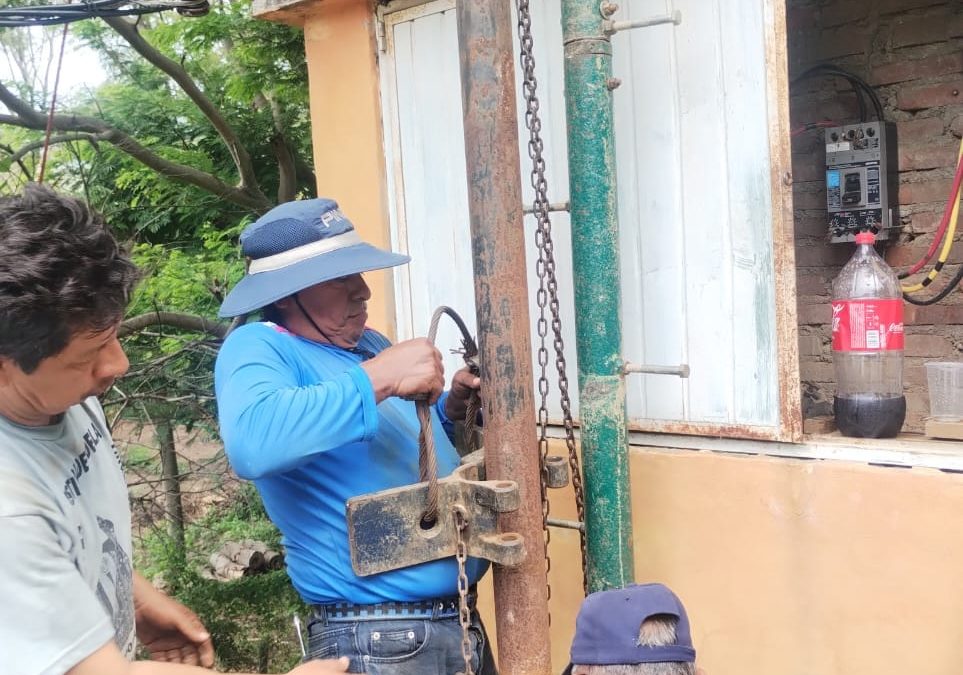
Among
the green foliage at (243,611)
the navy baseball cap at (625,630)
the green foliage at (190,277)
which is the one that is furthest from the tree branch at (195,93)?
the navy baseball cap at (625,630)

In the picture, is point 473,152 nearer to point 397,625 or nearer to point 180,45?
point 397,625

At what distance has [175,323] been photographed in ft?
17.9

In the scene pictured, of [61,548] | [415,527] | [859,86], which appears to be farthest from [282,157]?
[61,548]

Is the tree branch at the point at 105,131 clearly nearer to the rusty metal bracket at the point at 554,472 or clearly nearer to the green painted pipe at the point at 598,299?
the green painted pipe at the point at 598,299

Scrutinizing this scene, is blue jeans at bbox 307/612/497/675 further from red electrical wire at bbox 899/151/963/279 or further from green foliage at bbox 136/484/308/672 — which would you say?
green foliage at bbox 136/484/308/672

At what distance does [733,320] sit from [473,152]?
1.12 meters

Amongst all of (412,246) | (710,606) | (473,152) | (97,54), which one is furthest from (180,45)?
(710,606)

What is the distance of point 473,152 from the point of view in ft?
6.66

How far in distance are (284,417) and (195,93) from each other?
4605 mm

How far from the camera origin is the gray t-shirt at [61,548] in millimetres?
1295

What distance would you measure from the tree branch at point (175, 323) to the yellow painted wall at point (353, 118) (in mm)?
2060

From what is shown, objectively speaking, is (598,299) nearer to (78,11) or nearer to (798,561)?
(798,561)

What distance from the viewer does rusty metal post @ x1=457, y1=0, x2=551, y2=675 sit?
6.59 ft

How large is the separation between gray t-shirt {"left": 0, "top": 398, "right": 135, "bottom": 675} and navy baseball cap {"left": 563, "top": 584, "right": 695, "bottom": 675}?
83cm
